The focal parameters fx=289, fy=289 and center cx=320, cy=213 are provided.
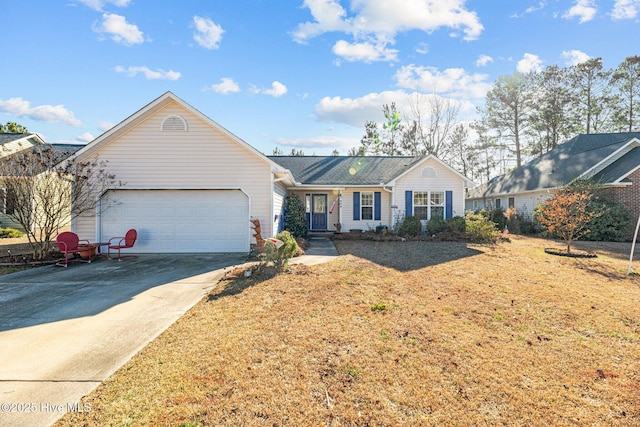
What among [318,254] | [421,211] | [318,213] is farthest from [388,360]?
[318,213]

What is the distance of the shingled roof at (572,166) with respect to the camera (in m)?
15.8

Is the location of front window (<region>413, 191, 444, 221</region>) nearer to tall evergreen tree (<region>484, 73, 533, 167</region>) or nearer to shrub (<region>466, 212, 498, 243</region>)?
shrub (<region>466, 212, 498, 243</region>)

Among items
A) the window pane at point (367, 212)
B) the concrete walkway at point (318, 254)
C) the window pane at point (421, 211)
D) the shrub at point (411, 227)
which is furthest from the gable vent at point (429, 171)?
the concrete walkway at point (318, 254)

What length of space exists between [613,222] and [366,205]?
11.8 metres

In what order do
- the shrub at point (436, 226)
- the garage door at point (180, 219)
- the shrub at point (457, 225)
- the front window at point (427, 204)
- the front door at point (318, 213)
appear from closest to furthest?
the garage door at point (180, 219) → the shrub at point (457, 225) → the shrub at point (436, 226) → the front window at point (427, 204) → the front door at point (318, 213)

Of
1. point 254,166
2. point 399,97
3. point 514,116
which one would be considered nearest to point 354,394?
point 254,166

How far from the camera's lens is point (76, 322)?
14.9 ft

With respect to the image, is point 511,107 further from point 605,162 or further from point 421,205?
point 421,205

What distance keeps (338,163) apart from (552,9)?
1194cm

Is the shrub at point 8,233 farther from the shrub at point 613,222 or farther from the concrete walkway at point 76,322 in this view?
the shrub at point 613,222

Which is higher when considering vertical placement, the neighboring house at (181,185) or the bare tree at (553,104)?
the bare tree at (553,104)

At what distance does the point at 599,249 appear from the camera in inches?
460

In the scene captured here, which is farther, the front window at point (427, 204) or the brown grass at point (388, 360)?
the front window at point (427, 204)

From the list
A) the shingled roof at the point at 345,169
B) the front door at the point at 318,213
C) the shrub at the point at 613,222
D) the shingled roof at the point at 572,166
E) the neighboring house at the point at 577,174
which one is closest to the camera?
the shrub at the point at 613,222
